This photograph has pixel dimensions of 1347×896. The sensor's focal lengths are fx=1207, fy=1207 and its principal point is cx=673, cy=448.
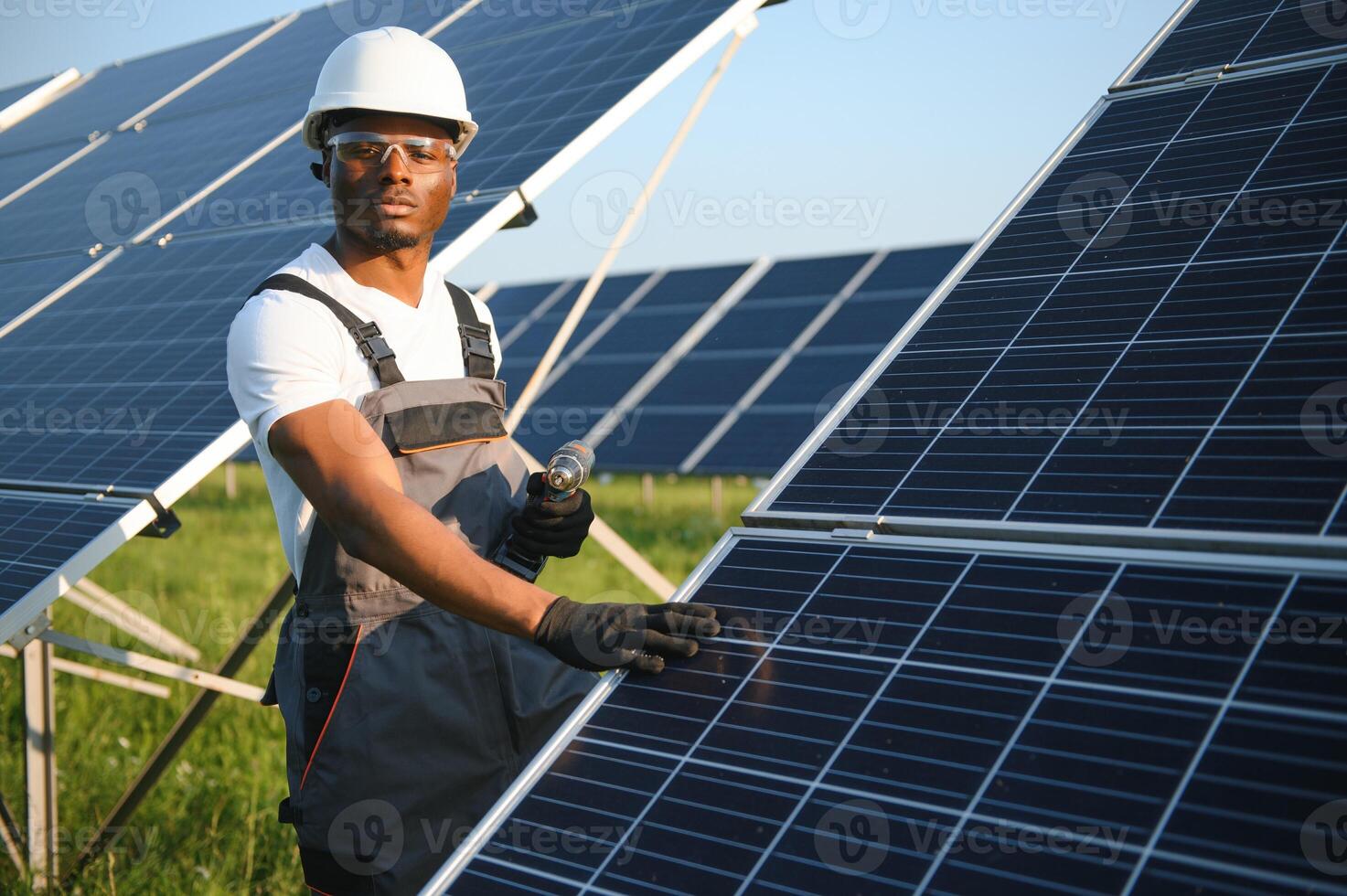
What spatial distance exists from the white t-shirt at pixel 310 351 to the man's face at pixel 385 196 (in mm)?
140

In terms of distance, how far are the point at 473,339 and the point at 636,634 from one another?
4.34 ft

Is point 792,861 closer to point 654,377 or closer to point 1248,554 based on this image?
point 1248,554

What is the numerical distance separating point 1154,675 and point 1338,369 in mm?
830

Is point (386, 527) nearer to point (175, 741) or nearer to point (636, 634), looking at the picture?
point (636, 634)

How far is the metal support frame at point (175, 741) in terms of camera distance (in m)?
5.16

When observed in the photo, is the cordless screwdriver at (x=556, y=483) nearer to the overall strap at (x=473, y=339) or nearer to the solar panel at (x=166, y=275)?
the overall strap at (x=473, y=339)

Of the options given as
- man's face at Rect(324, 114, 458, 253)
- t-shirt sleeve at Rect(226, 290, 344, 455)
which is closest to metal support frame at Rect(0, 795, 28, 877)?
t-shirt sleeve at Rect(226, 290, 344, 455)

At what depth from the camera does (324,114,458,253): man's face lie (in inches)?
124

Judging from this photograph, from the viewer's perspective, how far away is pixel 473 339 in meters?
3.43

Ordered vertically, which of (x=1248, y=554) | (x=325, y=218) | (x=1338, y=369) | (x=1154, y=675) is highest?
(x=325, y=218)

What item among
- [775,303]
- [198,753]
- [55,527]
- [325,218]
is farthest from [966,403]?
[775,303]

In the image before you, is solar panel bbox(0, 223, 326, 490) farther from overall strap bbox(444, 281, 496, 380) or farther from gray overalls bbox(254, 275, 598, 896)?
gray overalls bbox(254, 275, 598, 896)

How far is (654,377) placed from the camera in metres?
16.9

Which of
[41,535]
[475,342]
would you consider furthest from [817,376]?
[475,342]
